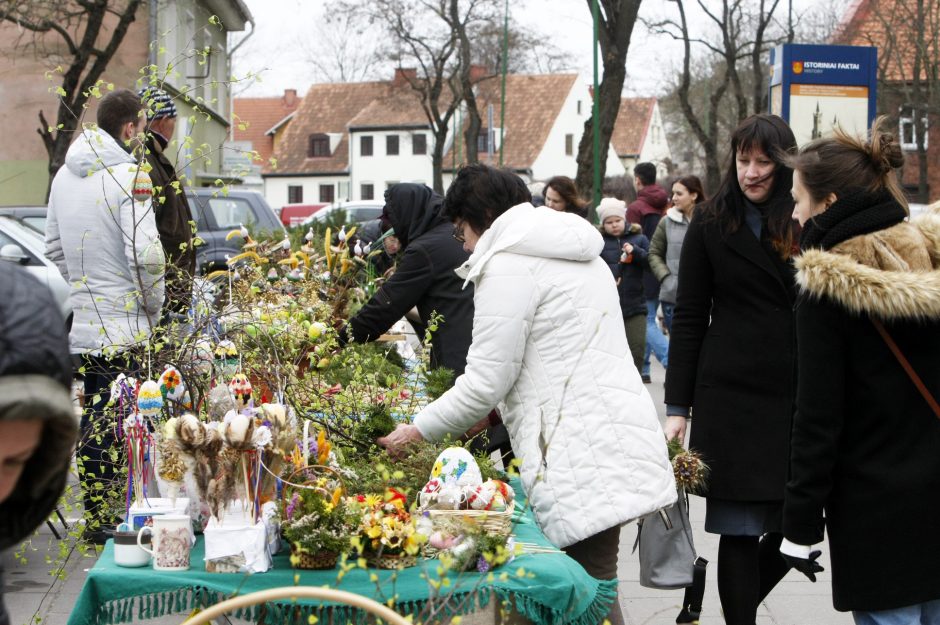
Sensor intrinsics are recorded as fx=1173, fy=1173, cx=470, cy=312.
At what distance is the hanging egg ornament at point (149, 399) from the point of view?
3.27 metres

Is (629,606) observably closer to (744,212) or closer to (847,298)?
(744,212)

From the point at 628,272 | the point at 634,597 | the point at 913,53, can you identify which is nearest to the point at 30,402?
the point at 634,597

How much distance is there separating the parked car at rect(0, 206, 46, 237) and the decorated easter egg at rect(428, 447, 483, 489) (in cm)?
1048

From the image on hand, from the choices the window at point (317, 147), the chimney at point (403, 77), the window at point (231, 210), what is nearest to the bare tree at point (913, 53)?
the chimney at point (403, 77)

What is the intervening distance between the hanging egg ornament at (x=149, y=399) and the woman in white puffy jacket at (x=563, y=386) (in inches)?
31.4

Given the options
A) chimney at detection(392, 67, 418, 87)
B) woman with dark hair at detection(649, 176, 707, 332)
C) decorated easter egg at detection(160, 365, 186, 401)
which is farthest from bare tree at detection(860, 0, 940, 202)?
decorated easter egg at detection(160, 365, 186, 401)

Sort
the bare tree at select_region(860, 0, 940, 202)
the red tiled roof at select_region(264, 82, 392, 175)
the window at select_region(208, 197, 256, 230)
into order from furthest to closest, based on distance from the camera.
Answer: the red tiled roof at select_region(264, 82, 392, 175) → the bare tree at select_region(860, 0, 940, 202) → the window at select_region(208, 197, 256, 230)

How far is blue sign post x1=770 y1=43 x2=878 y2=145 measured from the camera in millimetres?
11320

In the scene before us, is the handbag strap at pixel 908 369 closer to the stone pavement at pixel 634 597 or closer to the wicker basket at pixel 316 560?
the wicker basket at pixel 316 560

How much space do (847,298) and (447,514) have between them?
1.12 m

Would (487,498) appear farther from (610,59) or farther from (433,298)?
(610,59)

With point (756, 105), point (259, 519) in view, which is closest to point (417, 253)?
point (259, 519)

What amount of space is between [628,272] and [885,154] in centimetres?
645

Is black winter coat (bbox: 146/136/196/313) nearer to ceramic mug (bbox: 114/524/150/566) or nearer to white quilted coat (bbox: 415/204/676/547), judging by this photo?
white quilted coat (bbox: 415/204/676/547)
